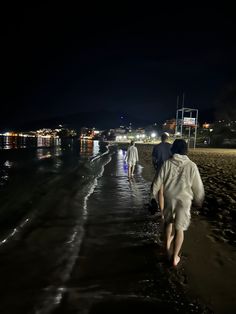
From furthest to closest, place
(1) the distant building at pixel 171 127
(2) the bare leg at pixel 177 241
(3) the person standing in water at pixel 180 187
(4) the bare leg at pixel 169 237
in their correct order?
(1) the distant building at pixel 171 127
(4) the bare leg at pixel 169 237
(2) the bare leg at pixel 177 241
(3) the person standing in water at pixel 180 187

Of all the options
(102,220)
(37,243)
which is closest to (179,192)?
(37,243)

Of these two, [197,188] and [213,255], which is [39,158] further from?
[197,188]

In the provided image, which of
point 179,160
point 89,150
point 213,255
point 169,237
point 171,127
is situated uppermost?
point 171,127

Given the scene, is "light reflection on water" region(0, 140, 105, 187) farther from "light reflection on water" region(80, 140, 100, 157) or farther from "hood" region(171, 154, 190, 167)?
"hood" region(171, 154, 190, 167)

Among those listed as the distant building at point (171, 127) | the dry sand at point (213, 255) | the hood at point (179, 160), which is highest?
the distant building at point (171, 127)

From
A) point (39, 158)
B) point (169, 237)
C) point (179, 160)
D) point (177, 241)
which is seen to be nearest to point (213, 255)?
point (169, 237)

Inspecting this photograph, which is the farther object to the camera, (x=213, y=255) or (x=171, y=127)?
(x=171, y=127)

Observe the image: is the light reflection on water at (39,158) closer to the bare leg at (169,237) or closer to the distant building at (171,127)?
the bare leg at (169,237)

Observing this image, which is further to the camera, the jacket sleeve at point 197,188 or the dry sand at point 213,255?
the jacket sleeve at point 197,188

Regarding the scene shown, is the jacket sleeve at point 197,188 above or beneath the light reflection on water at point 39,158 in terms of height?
above

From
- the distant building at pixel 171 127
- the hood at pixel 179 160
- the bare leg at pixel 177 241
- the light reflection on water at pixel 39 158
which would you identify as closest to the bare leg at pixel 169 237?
the bare leg at pixel 177 241

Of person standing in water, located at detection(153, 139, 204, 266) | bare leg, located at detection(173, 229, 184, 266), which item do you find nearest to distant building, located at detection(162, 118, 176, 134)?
bare leg, located at detection(173, 229, 184, 266)

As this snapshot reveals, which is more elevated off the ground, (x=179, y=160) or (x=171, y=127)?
(x=171, y=127)

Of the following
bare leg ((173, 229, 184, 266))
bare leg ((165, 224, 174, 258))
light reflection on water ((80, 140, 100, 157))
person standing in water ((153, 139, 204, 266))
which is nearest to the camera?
person standing in water ((153, 139, 204, 266))
